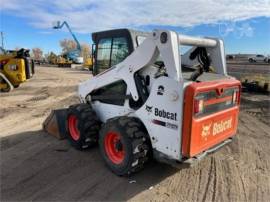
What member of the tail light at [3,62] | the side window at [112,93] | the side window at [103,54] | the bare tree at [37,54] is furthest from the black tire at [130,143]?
the bare tree at [37,54]

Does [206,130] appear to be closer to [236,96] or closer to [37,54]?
[236,96]

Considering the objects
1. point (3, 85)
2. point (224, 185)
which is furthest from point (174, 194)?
point (3, 85)

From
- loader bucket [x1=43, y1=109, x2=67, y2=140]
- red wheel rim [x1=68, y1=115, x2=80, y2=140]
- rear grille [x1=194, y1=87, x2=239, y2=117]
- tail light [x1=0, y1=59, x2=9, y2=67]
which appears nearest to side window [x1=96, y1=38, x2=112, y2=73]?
red wheel rim [x1=68, y1=115, x2=80, y2=140]

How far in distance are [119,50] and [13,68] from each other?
27.1 ft

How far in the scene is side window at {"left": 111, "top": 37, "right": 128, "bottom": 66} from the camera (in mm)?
4469

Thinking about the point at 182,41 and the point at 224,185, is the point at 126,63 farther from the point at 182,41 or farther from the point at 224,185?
the point at 224,185

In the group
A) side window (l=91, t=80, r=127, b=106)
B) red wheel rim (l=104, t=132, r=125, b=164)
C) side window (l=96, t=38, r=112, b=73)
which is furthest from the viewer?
side window (l=96, t=38, r=112, b=73)

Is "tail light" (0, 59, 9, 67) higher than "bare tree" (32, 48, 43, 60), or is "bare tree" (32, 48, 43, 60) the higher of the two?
"bare tree" (32, 48, 43, 60)

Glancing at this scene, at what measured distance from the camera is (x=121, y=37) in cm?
451

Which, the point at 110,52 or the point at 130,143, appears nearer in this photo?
the point at 130,143

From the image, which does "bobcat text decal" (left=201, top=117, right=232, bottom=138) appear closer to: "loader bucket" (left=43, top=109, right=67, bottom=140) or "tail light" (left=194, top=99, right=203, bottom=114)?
"tail light" (left=194, top=99, right=203, bottom=114)

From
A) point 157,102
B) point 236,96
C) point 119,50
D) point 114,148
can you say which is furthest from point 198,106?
point 119,50

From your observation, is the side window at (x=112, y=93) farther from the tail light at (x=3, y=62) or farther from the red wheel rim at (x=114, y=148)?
the tail light at (x=3, y=62)

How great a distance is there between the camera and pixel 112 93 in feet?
15.1
